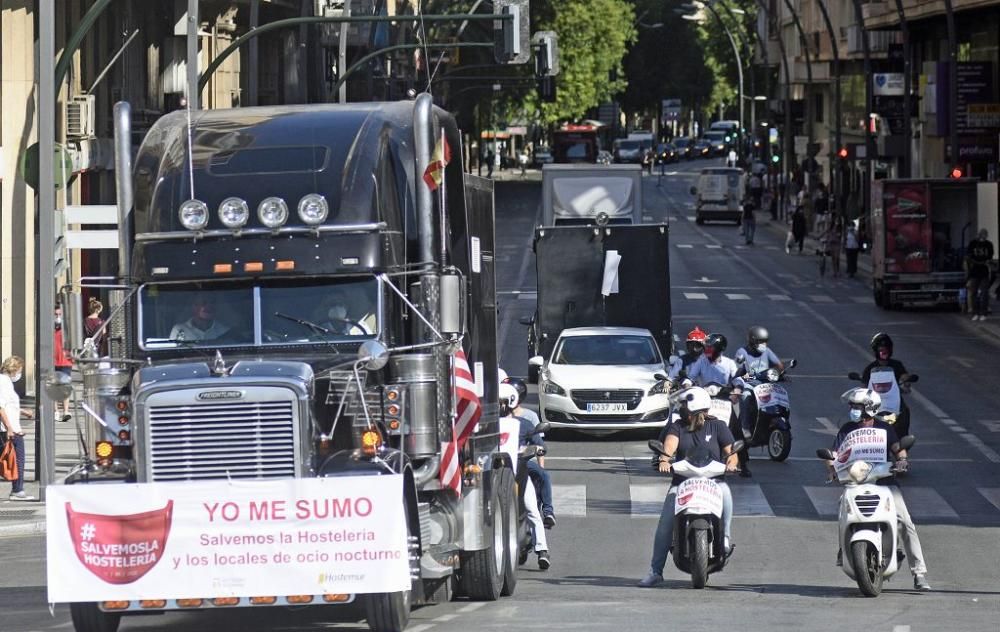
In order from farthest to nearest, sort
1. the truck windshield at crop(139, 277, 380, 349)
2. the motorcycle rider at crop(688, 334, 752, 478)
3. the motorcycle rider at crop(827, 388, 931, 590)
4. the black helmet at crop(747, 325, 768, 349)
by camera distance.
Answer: the black helmet at crop(747, 325, 768, 349), the motorcycle rider at crop(688, 334, 752, 478), the motorcycle rider at crop(827, 388, 931, 590), the truck windshield at crop(139, 277, 380, 349)

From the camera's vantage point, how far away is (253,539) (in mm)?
11984

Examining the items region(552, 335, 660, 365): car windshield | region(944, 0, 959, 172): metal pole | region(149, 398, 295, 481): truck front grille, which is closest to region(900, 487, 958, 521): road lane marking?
region(552, 335, 660, 365): car windshield

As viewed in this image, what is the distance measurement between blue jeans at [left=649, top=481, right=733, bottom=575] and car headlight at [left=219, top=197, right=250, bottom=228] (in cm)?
460

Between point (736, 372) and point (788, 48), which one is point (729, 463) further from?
point (788, 48)

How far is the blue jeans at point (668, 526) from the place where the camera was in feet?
51.2

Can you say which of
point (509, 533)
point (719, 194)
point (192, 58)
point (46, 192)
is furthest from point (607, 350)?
point (719, 194)

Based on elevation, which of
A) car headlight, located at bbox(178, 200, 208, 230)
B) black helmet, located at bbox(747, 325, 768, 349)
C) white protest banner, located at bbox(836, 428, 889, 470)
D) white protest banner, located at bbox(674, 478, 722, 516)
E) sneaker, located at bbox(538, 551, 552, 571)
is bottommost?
sneaker, located at bbox(538, 551, 552, 571)

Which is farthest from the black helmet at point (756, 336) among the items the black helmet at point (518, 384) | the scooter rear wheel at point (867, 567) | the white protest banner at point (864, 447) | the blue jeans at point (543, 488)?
the scooter rear wheel at point (867, 567)

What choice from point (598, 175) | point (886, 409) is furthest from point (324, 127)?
point (598, 175)

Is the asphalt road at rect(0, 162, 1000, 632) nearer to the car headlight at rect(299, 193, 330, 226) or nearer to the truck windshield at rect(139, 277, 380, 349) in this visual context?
the truck windshield at rect(139, 277, 380, 349)

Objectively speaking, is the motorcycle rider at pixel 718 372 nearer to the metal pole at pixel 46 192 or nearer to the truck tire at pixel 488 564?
the metal pole at pixel 46 192

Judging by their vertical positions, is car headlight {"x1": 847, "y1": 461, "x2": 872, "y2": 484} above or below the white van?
below

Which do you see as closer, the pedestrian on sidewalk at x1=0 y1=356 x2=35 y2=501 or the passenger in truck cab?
the passenger in truck cab

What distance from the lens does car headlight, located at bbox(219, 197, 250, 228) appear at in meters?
13.0
